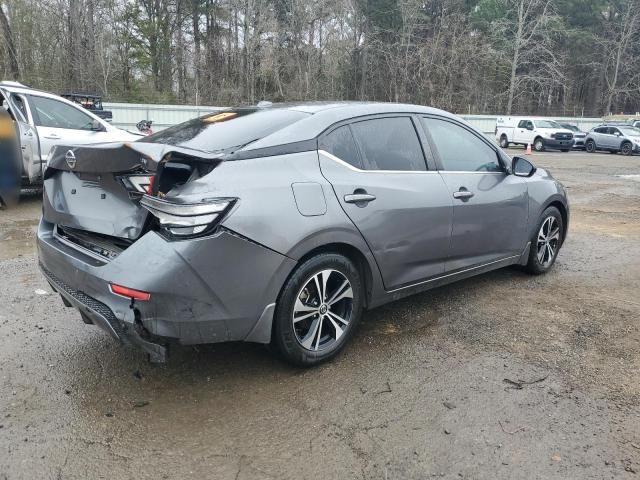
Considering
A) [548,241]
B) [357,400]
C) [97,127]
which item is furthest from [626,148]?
[357,400]

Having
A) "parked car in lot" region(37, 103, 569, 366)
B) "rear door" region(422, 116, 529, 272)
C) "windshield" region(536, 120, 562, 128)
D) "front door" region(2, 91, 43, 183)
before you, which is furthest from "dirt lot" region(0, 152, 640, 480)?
"windshield" region(536, 120, 562, 128)

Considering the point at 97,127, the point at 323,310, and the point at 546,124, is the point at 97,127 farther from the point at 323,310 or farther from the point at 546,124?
the point at 546,124

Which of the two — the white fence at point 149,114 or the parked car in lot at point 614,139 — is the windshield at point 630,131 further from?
the white fence at point 149,114

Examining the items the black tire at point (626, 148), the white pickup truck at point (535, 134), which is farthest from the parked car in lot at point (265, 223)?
the black tire at point (626, 148)

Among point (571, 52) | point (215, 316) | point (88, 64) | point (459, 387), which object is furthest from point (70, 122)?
point (571, 52)

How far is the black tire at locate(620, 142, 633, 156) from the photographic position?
1017 inches

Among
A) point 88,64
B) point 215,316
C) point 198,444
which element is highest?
point 88,64

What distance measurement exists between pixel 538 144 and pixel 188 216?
1111 inches

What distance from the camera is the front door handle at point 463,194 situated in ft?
13.0

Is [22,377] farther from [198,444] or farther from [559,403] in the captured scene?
[559,403]

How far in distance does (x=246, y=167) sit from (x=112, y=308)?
3.33 feet

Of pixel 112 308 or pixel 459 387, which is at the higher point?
pixel 112 308

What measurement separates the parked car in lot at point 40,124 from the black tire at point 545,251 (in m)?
5.68

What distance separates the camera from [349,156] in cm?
338
